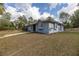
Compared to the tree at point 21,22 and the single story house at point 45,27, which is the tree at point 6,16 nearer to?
the tree at point 21,22

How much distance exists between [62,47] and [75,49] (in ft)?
0.44

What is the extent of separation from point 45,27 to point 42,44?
0.19m

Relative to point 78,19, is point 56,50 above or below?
below

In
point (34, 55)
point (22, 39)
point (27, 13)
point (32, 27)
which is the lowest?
point (34, 55)

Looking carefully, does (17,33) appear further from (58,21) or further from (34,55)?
(58,21)

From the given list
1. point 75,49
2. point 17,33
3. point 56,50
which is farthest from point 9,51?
point 75,49

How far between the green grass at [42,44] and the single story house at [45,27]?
0.04 metres

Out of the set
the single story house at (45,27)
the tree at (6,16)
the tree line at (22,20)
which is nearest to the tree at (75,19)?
the tree line at (22,20)

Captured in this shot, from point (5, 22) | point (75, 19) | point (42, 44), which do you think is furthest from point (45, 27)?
point (5, 22)

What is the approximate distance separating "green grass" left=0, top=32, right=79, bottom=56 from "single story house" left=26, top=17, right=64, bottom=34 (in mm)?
44

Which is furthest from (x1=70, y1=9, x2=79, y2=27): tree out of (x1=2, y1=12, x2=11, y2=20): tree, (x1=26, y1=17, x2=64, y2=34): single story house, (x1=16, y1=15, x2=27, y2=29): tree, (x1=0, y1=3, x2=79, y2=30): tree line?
(x1=2, y1=12, x2=11, y2=20): tree

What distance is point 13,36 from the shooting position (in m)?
2.04

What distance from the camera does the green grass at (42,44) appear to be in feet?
6.48

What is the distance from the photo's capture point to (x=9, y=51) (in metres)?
1.98
